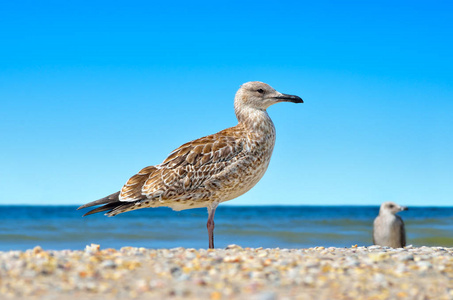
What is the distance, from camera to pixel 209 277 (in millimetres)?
4387

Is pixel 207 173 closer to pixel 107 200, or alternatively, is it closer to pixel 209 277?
pixel 107 200

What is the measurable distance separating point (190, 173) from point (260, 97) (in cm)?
147

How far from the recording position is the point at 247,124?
7262 millimetres

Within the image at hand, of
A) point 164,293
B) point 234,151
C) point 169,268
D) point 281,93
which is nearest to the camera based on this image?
point 164,293

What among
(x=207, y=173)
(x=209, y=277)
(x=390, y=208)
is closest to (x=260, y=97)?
(x=207, y=173)

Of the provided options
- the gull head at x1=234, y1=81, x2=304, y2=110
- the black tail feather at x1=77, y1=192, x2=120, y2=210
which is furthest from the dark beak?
the black tail feather at x1=77, y1=192, x2=120, y2=210

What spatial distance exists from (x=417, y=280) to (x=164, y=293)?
226cm

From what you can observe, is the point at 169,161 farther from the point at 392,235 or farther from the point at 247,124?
the point at 392,235

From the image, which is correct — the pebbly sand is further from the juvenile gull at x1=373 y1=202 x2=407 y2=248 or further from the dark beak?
the juvenile gull at x1=373 y1=202 x2=407 y2=248

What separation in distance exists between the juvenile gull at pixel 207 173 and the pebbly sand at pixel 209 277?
4.56 ft

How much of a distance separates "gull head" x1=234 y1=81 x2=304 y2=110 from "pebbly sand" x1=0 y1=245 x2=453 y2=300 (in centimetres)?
253

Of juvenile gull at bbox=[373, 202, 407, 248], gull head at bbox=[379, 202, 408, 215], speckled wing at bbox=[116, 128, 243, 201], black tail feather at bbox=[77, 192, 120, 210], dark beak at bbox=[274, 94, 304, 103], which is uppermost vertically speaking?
dark beak at bbox=[274, 94, 304, 103]

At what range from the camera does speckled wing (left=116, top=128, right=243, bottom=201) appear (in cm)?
681

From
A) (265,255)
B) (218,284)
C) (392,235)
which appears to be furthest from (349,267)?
(392,235)
